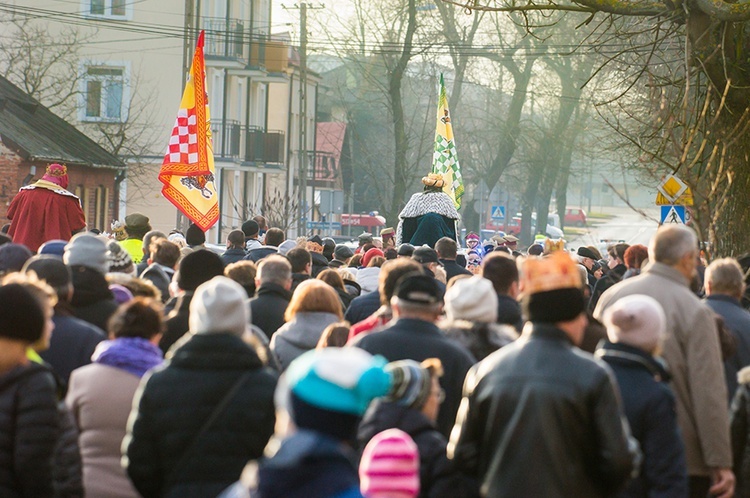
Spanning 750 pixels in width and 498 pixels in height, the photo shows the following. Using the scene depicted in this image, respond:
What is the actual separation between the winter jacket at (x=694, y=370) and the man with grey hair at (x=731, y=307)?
1.29 metres

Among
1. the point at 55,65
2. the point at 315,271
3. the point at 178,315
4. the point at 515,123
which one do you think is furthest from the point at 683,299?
the point at 515,123

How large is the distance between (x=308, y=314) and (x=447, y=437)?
1.93 metres

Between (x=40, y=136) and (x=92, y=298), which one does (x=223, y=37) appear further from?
(x=92, y=298)

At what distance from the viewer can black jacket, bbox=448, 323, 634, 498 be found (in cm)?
531

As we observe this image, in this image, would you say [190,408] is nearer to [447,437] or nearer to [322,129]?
[447,437]

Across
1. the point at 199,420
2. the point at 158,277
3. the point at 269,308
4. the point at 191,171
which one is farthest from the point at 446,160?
the point at 199,420

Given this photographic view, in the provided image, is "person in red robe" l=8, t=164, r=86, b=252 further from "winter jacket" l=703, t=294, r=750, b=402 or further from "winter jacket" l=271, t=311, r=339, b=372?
"winter jacket" l=703, t=294, r=750, b=402

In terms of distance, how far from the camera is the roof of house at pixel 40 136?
113 ft

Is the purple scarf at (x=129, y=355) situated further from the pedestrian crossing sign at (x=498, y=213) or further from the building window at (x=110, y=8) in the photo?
the pedestrian crossing sign at (x=498, y=213)

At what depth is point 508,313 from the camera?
8648 millimetres

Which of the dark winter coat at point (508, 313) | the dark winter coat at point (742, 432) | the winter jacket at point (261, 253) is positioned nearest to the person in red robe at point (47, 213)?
the winter jacket at point (261, 253)

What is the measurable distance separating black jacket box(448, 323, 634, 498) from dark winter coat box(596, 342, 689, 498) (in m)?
0.75

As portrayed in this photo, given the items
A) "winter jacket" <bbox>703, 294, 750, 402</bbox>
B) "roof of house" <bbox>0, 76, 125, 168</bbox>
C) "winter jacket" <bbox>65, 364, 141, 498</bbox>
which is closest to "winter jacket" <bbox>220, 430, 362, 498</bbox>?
"winter jacket" <bbox>65, 364, 141, 498</bbox>

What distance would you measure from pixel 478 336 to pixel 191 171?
42.9ft
